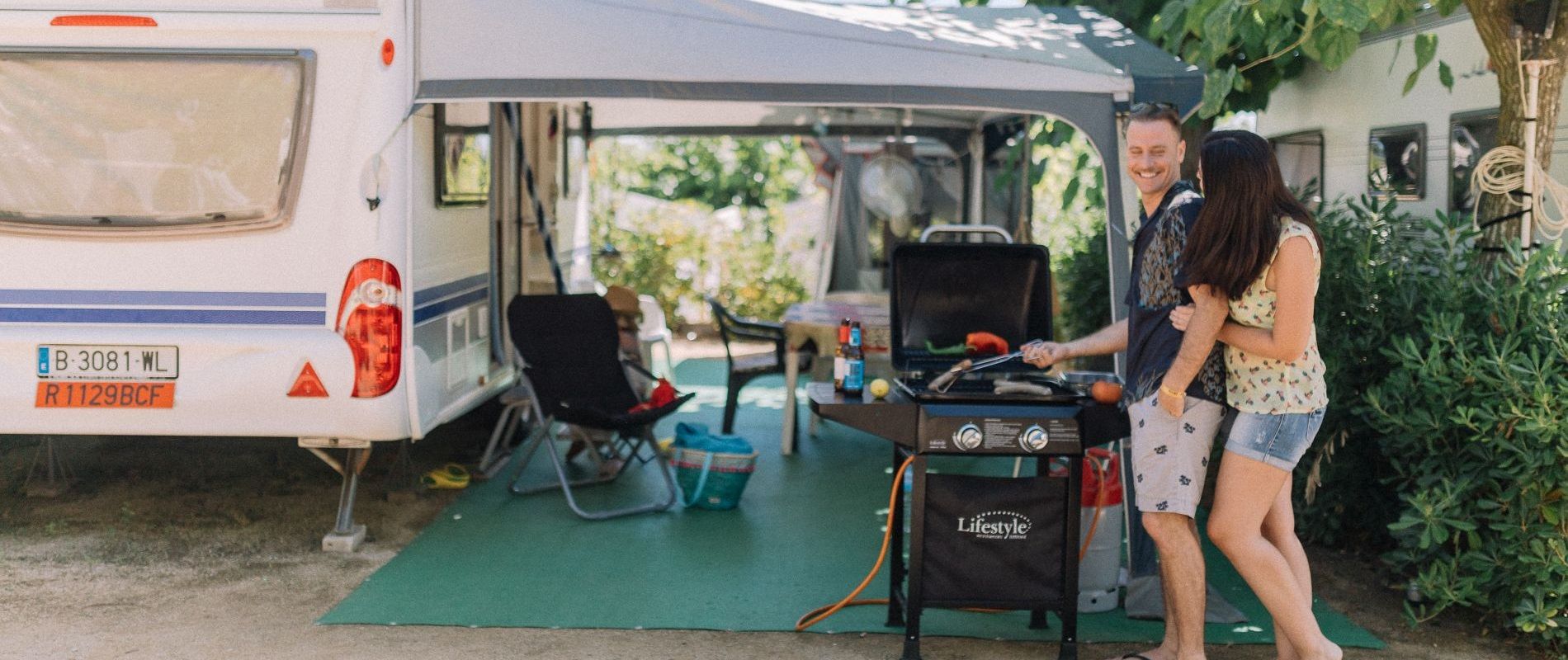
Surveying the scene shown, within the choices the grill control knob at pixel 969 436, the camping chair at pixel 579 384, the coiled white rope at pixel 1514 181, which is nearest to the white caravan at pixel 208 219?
the camping chair at pixel 579 384

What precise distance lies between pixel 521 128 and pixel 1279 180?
4716 millimetres

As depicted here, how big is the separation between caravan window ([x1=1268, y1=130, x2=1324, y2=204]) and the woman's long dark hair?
4.17 m

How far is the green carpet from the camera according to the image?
458 centimetres

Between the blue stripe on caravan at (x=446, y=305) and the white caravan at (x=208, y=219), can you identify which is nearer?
the white caravan at (x=208, y=219)

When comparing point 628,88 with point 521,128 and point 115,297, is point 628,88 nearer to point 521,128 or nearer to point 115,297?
point 115,297

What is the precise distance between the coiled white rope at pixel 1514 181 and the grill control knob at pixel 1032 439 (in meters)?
2.16

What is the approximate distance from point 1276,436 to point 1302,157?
4.89 metres

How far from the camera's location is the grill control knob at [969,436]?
4.03 metres

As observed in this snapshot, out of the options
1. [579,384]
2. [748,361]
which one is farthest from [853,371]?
[748,361]

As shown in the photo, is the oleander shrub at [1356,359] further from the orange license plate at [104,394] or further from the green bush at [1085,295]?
the orange license plate at [104,394]

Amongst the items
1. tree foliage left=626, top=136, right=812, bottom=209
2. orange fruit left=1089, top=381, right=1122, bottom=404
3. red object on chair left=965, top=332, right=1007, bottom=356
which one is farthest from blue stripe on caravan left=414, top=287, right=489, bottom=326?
tree foliage left=626, top=136, right=812, bottom=209

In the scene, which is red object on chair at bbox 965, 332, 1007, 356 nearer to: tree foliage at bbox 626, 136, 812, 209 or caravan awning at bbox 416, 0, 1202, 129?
caravan awning at bbox 416, 0, 1202, 129

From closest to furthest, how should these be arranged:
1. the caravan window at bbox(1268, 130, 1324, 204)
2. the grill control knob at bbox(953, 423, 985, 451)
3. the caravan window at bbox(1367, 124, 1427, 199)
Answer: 1. the grill control knob at bbox(953, 423, 985, 451)
2. the caravan window at bbox(1367, 124, 1427, 199)
3. the caravan window at bbox(1268, 130, 1324, 204)

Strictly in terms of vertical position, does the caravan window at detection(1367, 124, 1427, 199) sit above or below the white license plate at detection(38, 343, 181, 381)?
above
